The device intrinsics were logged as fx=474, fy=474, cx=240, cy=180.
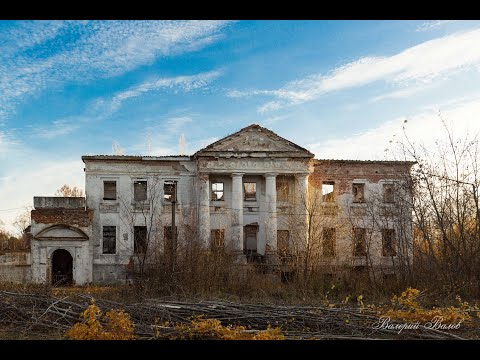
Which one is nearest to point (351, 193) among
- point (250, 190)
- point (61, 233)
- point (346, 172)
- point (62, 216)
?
point (346, 172)

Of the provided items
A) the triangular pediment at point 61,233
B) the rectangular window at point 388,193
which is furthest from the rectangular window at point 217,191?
the rectangular window at point 388,193

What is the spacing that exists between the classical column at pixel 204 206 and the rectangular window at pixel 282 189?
434 centimetres

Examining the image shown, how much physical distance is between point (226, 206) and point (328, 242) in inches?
252

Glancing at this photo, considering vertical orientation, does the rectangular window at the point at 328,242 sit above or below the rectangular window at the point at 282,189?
below

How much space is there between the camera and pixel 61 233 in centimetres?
2595

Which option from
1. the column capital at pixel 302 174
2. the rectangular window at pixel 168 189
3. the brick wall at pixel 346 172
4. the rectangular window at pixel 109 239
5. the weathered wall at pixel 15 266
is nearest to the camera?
the weathered wall at pixel 15 266

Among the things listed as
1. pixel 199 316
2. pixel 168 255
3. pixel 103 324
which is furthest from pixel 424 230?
pixel 103 324

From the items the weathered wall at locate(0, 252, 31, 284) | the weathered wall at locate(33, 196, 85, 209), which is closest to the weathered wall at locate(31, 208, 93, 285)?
the weathered wall at locate(0, 252, 31, 284)

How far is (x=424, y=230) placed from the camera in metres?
17.0

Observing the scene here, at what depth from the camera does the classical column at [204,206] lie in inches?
1058

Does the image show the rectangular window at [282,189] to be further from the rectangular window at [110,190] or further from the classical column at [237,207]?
the rectangular window at [110,190]

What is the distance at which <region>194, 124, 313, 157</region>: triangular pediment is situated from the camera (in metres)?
27.3

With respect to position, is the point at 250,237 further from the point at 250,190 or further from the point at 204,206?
the point at 204,206
